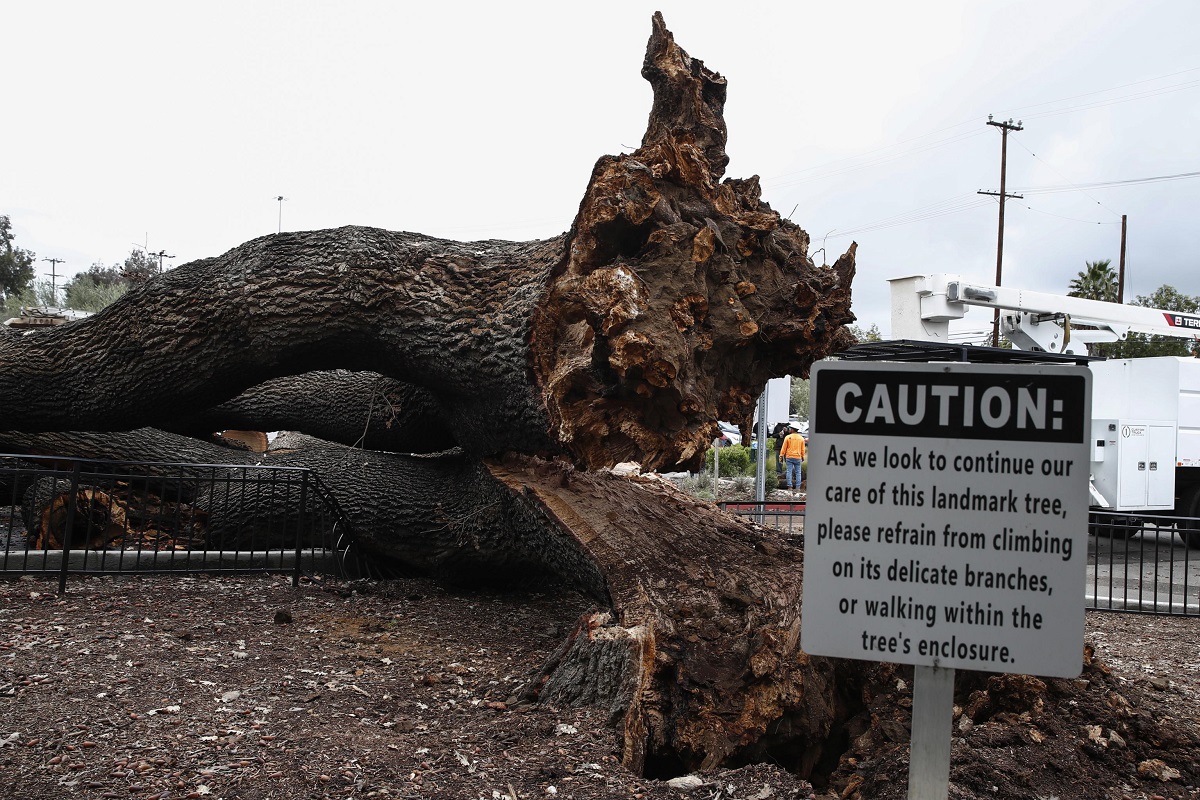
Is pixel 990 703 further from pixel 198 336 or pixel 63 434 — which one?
pixel 63 434

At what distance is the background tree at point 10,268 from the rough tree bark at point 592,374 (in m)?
49.9

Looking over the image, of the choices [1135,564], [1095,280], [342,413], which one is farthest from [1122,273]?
[342,413]

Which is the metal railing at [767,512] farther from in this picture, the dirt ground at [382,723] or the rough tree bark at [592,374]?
the dirt ground at [382,723]

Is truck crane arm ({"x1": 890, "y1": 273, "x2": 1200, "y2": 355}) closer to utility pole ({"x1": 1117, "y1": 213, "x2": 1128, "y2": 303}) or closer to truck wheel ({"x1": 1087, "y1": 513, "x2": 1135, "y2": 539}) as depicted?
truck wheel ({"x1": 1087, "y1": 513, "x2": 1135, "y2": 539})

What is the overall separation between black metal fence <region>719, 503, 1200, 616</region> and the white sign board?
9.61 feet

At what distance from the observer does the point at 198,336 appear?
5.85 m

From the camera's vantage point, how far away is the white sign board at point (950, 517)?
1.97 m

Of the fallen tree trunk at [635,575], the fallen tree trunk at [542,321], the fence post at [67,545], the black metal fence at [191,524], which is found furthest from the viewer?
the black metal fence at [191,524]

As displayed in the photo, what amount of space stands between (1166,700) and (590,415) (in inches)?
133

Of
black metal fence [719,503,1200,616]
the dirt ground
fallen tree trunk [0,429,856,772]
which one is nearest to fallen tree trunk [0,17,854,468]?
fallen tree trunk [0,429,856,772]

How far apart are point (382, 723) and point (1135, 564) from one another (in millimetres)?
11325

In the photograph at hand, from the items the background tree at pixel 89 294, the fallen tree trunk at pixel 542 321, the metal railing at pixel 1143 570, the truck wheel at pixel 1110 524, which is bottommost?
the metal railing at pixel 1143 570

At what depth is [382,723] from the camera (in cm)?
377

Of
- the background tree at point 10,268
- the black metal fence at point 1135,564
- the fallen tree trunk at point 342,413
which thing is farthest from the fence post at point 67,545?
the background tree at point 10,268
